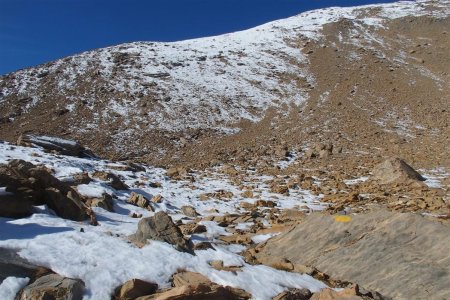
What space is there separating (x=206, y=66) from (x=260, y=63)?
17.2 ft

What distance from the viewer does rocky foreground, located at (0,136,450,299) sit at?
561cm

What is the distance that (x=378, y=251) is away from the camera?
696cm

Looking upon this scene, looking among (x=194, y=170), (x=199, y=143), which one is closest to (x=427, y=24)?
(x=199, y=143)

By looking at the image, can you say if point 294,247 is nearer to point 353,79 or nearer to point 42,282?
point 42,282

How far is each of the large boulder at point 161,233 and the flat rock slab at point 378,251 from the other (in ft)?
5.08

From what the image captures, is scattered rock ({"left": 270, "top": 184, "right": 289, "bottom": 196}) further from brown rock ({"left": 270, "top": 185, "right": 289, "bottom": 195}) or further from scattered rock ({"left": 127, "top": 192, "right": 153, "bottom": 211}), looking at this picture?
scattered rock ({"left": 127, "top": 192, "right": 153, "bottom": 211})

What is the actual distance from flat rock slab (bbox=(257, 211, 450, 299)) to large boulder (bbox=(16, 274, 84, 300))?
11.2ft

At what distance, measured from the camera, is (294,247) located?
7.78 m

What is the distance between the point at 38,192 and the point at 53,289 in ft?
11.9

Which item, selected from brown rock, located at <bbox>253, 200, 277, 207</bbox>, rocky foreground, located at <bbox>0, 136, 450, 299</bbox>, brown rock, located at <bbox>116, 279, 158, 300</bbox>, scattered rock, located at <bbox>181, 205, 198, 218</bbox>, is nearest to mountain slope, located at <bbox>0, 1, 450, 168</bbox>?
brown rock, located at <bbox>253, 200, 277, 207</bbox>

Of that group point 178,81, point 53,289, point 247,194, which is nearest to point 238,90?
point 178,81

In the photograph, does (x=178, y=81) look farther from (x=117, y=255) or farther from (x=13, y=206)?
(x=117, y=255)

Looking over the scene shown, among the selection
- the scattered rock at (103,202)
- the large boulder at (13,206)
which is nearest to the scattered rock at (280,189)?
the scattered rock at (103,202)

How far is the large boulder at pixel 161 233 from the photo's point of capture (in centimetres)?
701
